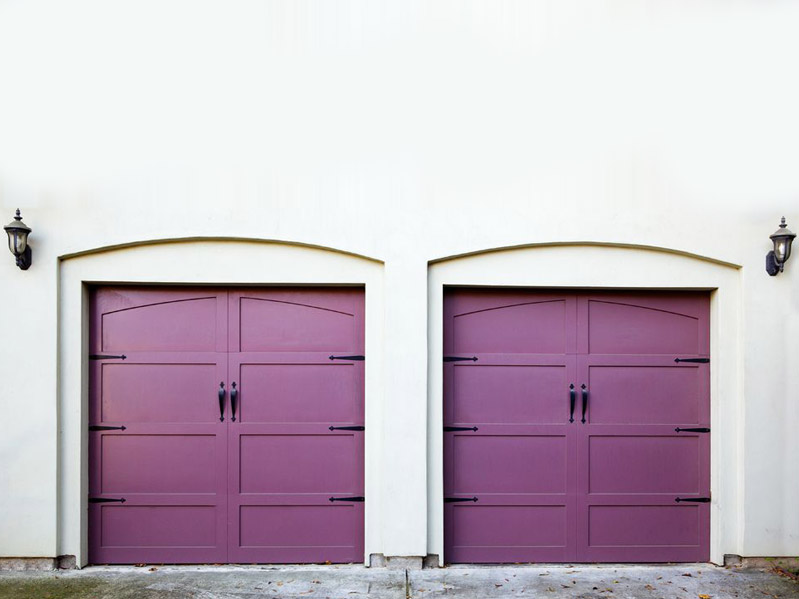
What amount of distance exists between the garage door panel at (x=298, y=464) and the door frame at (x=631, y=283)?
64 centimetres

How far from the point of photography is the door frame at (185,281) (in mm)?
4316

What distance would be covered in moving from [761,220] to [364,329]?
3000 mm

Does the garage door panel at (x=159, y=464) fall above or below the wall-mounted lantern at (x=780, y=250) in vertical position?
below

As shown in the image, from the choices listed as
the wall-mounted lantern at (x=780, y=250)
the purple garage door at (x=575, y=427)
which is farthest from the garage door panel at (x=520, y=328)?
the wall-mounted lantern at (x=780, y=250)

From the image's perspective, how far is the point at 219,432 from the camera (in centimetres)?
443

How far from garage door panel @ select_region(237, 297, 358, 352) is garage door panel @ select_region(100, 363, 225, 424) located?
1.26ft

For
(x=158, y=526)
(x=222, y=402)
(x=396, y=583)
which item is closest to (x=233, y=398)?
(x=222, y=402)

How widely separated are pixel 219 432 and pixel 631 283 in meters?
3.21

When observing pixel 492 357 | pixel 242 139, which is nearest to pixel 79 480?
pixel 242 139

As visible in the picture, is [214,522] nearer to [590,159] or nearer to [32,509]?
[32,509]

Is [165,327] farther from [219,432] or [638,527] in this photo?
[638,527]

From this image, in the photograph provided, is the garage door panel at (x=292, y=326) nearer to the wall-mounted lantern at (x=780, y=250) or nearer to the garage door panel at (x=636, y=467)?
the garage door panel at (x=636, y=467)

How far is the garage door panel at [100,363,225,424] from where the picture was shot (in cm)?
444

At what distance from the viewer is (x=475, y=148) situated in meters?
4.32
